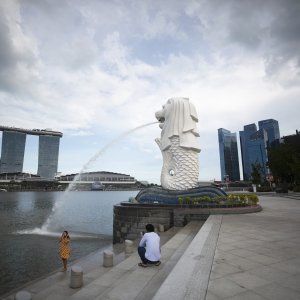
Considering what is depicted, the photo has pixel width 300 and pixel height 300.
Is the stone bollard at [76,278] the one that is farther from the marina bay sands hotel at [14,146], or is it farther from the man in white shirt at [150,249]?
the marina bay sands hotel at [14,146]

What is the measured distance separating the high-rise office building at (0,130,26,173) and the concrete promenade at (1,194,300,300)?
659ft

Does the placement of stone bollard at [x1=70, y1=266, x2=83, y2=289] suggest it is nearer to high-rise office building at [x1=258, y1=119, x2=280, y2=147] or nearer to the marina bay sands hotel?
high-rise office building at [x1=258, y1=119, x2=280, y2=147]

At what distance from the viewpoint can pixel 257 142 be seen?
14075 centimetres

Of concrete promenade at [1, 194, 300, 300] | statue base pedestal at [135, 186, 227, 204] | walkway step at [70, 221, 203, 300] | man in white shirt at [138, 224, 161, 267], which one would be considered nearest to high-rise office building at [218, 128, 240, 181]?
statue base pedestal at [135, 186, 227, 204]

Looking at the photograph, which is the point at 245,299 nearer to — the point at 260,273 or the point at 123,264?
the point at 260,273

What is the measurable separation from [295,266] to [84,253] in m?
11.3

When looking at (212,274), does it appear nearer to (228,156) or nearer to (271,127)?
(228,156)

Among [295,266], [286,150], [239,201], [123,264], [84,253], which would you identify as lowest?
[84,253]

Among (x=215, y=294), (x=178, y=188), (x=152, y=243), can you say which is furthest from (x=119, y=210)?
(x=215, y=294)

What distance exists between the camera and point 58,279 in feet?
29.8

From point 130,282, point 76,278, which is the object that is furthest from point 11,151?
point 130,282

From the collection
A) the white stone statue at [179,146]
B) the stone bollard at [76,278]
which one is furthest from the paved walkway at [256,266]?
the white stone statue at [179,146]

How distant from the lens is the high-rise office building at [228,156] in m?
175

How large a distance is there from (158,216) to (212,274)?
10.4 metres
